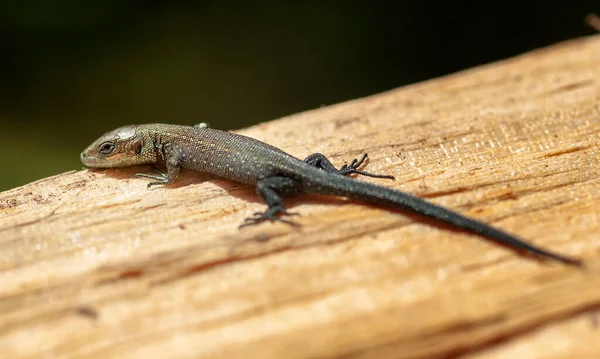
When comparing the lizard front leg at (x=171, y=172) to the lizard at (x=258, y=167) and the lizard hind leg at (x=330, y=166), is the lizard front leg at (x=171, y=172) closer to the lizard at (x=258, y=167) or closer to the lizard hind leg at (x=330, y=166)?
the lizard at (x=258, y=167)

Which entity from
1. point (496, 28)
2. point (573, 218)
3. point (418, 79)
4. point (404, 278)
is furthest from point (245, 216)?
point (496, 28)

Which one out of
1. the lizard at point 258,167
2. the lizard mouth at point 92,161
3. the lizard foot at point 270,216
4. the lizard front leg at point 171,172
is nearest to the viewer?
the lizard at point 258,167

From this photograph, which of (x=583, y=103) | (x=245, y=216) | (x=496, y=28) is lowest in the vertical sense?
(x=245, y=216)

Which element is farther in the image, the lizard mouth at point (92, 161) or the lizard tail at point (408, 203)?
the lizard mouth at point (92, 161)

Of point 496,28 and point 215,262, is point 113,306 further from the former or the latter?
point 496,28

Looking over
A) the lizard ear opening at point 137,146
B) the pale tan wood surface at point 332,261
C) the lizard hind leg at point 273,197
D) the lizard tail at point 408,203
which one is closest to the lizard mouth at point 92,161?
the pale tan wood surface at point 332,261

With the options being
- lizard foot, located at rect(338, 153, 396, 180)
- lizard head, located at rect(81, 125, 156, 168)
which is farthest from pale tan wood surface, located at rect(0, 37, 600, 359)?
lizard head, located at rect(81, 125, 156, 168)

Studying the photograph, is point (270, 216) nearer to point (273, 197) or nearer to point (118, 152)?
point (273, 197)
